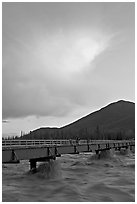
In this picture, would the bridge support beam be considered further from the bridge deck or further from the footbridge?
the bridge deck

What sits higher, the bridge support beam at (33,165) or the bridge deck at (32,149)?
the bridge deck at (32,149)

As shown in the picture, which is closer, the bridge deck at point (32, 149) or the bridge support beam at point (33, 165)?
the bridge deck at point (32, 149)

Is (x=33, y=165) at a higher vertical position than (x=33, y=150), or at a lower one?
lower

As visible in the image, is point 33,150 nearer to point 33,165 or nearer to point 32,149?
point 32,149

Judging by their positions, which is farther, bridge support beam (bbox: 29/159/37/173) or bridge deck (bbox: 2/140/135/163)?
bridge support beam (bbox: 29/159/37/173)

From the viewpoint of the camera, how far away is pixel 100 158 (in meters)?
90.1

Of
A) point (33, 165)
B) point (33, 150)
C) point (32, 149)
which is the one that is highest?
point (32, 149)

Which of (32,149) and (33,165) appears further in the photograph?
(33,165)

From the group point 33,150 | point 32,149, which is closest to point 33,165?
point 33,150

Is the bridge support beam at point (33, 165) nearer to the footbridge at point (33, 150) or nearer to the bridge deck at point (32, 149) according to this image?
the footbridge at point (33, 150)

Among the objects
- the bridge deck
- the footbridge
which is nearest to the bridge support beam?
the footbridge

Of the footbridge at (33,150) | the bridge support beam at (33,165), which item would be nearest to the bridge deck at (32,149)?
the footbridge at (33,150)

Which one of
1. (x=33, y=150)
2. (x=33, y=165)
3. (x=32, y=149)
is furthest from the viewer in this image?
(x=33, y=165)

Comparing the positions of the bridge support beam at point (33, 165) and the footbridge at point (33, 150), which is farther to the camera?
the bridge support beam at point (33, 165)
